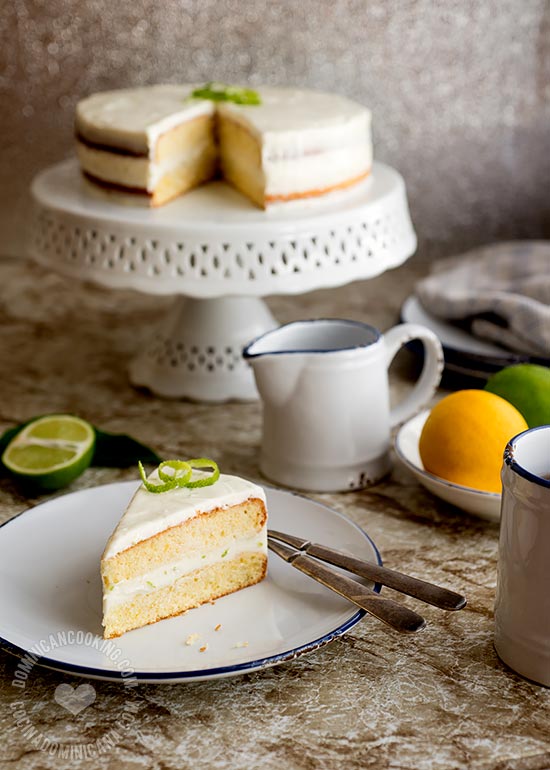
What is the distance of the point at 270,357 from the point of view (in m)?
1.05

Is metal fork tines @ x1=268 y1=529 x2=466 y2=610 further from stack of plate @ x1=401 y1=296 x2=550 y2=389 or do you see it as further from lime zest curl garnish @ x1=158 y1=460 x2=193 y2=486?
stack of plate @ x1=401 y1=296 x2=550 y2=389

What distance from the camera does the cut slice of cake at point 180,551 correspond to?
808 mm

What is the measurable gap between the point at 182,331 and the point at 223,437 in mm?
186

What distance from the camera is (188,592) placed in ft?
2.79

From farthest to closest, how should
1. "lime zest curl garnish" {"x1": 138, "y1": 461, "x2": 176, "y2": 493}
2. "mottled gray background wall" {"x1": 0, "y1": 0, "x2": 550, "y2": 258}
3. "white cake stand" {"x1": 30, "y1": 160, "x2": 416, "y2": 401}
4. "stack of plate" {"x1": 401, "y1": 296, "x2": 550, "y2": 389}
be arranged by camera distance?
"mottled gray background wall" {"x1": 0, "y1": 0, "x2": 550, "y2": 258} < "stack of plate" {"x1": 401, "y1": 296, "x2": 550, "y2": 389} < "white cake stand" {"x1": 30, "y1": 160, "x2": 416, "y2": 401} < "lime zest curl garnish" {"x1": 138, "y1": 461, "x2": 176, "y2": 493}

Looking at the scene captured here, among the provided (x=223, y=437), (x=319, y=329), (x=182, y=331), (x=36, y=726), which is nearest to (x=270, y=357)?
(x=319, y=329)

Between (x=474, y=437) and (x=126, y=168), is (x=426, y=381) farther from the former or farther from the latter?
(x=126, y=168)

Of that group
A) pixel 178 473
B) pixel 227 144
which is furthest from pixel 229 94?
A: pixel 178 473

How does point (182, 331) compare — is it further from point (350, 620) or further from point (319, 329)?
point (350, 620)

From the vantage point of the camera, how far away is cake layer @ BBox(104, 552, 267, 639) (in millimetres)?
809

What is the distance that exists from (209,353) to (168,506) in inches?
20.5

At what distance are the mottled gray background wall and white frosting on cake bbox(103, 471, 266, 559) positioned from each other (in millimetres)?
1055

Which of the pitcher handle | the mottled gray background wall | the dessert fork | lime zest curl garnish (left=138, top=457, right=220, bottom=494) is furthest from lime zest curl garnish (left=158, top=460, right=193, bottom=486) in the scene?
the mottled gray background wall

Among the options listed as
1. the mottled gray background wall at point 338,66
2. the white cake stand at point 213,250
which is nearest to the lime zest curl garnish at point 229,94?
the white cake stand at point 213,250
